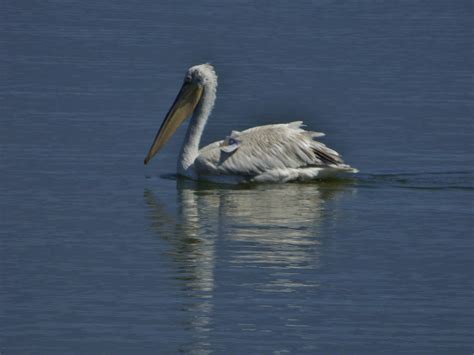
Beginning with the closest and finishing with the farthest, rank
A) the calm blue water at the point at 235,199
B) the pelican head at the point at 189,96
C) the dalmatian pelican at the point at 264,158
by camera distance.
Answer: the calm blue water at the point at 235,199 < the dalmatian pelican at the point at 264,158 < the pelican head at the point at 189,96

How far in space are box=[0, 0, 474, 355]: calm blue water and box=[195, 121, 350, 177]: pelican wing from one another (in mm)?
177

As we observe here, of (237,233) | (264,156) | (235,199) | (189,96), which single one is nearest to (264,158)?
(264,156)

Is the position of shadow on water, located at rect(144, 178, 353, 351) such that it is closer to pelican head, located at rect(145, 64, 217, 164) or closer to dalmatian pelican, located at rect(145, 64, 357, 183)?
dalmatian pelican, located at rect(145, 64, 357, 183)

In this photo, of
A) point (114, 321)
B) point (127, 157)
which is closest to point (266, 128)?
→ point (127, 157)

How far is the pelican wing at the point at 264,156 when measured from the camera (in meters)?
11.7

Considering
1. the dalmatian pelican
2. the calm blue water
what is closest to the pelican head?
the calm blue water

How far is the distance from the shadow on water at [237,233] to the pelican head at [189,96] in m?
0.78

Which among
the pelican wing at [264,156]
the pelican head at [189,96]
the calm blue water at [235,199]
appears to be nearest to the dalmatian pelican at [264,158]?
the pelican wing at [264,156]

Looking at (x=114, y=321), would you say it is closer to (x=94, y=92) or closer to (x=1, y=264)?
(x=1, y=264)

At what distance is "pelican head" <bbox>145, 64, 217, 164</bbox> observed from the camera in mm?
12602

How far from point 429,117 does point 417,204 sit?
3.22 m

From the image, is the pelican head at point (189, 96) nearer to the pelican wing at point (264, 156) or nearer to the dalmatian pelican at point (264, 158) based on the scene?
the dalmatian pelican at point (264, 158)

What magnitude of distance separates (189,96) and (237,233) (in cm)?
313

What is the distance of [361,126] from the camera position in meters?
13.4
